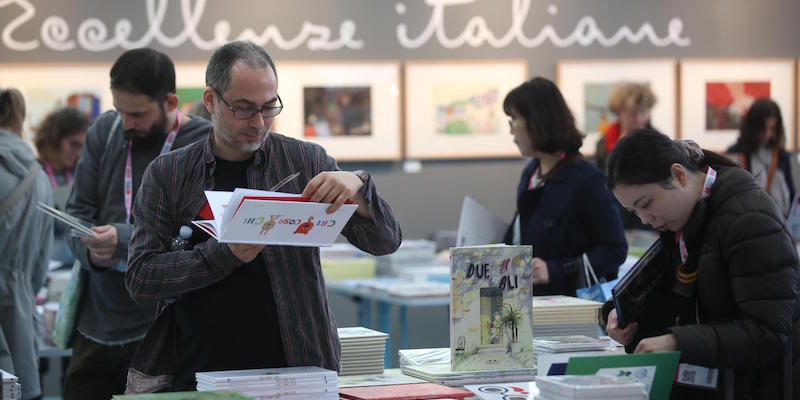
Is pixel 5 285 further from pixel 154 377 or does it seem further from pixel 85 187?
pixel 154 377

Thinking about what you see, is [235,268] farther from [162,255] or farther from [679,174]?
[679,174]

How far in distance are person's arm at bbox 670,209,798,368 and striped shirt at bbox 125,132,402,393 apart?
29.4 inches

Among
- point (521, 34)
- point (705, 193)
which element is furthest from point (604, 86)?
point (705, 193)

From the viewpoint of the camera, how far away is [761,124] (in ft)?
21.1

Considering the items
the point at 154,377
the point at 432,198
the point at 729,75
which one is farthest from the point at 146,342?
the point at 729,75

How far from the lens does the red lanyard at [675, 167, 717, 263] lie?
2320 millimetres

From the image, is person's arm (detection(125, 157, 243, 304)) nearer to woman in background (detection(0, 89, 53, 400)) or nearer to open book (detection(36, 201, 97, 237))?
open book (detection(36, 201, 97, 237))

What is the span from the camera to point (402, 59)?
7172 millimetres

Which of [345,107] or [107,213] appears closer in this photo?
[107,213]

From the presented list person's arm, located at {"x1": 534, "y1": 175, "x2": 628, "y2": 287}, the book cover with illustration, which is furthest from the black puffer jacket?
person's arm, located at {"x1": 534, "y1": 175, "x2": 628, "y2": 287}

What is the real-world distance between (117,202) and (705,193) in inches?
73.2

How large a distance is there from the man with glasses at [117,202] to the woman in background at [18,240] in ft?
1.59

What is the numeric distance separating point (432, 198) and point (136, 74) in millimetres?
4262

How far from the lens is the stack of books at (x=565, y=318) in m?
3.04
